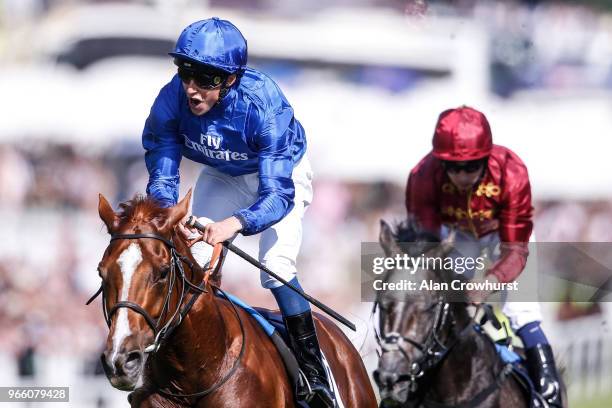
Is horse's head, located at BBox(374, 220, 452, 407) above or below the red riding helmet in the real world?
below

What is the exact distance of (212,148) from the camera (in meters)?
4.52

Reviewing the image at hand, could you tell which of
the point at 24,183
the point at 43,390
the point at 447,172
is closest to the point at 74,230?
the point at 24,183

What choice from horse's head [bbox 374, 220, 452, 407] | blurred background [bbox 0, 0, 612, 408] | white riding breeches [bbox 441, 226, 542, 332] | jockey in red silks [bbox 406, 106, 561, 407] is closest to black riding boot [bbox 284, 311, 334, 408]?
horse's head [bbox 374, 220, 452, 407]

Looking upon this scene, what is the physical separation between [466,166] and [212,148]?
5.90ft

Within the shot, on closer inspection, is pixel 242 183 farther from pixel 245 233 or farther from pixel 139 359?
pixel 139 359

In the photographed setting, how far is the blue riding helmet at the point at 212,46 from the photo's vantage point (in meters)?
4.11

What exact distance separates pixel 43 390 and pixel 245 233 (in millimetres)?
4721

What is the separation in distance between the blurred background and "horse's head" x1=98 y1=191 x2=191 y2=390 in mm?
4468

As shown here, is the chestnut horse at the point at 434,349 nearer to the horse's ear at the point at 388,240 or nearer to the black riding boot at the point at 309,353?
the horse's ear at the point at 388,240

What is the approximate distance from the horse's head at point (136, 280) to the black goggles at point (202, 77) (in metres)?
0.63

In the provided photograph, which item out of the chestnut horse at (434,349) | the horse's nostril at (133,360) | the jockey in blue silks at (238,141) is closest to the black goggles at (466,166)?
the chestnut horse at (434,349)

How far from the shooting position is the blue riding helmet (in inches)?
162

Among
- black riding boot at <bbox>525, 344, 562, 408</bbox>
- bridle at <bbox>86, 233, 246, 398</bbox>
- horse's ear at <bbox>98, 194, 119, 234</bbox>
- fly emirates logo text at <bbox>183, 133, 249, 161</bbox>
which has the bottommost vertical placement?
black riding boot at <bbox>525, 344, 562, 408</bbox>

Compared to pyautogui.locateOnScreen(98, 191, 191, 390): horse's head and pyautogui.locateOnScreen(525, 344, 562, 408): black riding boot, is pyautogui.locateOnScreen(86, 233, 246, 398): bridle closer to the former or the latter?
pyautogui.locateOnScreen(98, 191, 191, 390): horse's head
